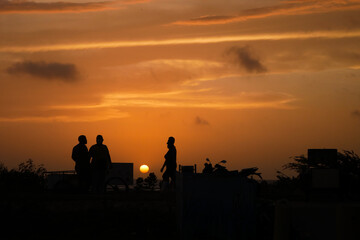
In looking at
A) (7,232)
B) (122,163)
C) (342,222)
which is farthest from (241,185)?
(122,163)

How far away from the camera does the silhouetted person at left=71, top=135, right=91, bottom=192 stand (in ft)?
74.1

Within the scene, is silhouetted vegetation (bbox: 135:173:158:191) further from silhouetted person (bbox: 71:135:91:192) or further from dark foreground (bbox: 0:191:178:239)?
dark foreground (bbox: 0:191:178:239)

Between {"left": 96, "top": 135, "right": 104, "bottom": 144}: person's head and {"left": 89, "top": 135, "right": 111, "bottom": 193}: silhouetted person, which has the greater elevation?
{"left": 96, "top": 135, "right": 104, "bottom": 144}: person's head

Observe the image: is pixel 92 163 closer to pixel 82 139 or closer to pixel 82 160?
pixel 82 160

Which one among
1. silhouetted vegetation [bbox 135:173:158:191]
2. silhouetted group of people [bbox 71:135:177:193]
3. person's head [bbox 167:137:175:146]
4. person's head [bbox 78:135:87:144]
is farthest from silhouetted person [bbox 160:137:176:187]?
person's head [bbox 78:135:87:144]

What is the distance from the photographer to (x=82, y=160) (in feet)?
74.2

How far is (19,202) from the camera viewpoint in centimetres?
1897

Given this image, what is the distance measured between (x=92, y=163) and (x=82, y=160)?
0.52 m

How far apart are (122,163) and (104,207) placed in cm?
708

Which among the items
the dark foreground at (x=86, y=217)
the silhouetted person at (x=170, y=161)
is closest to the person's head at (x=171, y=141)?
the silhouetted person at (x=170, y=161)

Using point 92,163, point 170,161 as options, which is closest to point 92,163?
point 92,163

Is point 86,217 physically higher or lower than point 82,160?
lower

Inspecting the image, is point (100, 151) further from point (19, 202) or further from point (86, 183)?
point (19, 202)

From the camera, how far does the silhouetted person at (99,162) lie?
22.2 meters
